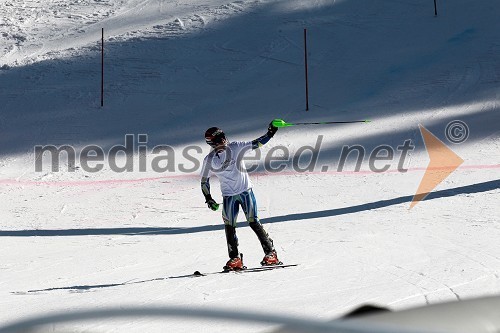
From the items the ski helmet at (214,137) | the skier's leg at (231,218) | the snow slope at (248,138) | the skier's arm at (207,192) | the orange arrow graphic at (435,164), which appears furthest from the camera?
the orange arrow graphic at (435,164)

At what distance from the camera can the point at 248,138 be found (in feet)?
58.6

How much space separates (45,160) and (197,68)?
5.90 metres

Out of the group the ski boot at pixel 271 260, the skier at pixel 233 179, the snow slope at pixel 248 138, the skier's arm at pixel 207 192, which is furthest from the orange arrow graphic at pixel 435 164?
the skier's arm at pixel 207 192

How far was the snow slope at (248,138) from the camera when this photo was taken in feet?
28.1

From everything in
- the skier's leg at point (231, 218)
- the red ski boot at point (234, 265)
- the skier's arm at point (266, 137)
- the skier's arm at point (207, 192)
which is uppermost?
the skier's arm at point (266, 137)

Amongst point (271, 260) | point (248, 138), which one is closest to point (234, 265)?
point (271, 260)

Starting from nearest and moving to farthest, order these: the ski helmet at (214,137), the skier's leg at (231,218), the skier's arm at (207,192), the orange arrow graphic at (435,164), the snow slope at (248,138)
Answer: the snow slope at (248,138) < the ski helmet at (214,137) < the skier's leg at (231,218) < the skier's arm at (207,192) < the orange arrow graphic at (435,164)

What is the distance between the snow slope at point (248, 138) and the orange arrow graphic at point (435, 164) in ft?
0.57

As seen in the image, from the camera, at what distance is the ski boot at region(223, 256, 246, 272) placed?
9.31 metres

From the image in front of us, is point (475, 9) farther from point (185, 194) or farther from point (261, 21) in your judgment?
point (185, 194)

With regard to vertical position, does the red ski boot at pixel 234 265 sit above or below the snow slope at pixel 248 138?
below

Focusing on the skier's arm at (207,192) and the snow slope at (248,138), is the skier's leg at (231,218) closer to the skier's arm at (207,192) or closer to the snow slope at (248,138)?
the skier's arm at (207,192)

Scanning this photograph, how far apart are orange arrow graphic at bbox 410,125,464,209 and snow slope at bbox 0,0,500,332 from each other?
0.57ft

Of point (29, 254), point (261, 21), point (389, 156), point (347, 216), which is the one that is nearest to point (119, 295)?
point (29, 254)
